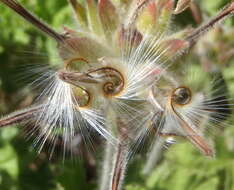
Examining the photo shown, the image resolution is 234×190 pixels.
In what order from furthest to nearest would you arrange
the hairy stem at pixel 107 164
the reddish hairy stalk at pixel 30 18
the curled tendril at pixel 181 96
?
the hairy stem at pixel 107 164 < the curled tendril at pixel 181 96 < the reddish hairy stalk at pixel 30 18

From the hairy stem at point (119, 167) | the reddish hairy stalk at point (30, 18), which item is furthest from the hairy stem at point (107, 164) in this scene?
the reddish hairy stalk at point (30, 18)

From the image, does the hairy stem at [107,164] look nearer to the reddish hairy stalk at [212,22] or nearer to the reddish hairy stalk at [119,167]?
the reddish hairy stalk at [119,167]

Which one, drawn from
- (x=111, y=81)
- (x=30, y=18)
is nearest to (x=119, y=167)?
(x=111, y=81)

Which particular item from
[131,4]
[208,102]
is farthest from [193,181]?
[131,4]

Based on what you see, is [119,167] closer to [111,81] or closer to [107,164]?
[111,81]

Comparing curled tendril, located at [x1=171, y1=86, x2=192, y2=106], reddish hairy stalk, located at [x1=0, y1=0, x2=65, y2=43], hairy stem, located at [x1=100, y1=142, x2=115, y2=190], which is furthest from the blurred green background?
reddish hairy stalk, located at [x1=0, y1=0, x2=65, y2=43]

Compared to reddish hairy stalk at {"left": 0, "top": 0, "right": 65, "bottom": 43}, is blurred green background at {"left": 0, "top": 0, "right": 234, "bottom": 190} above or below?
above

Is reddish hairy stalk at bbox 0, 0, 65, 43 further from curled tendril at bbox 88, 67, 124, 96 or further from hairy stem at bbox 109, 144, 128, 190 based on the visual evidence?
hairy stem at bbox 109, 144, 128, 190

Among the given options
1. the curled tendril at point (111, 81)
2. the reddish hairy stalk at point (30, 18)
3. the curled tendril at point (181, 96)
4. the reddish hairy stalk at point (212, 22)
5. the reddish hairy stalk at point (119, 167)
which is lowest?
the reddish hairy stalk at point (119, 167)
